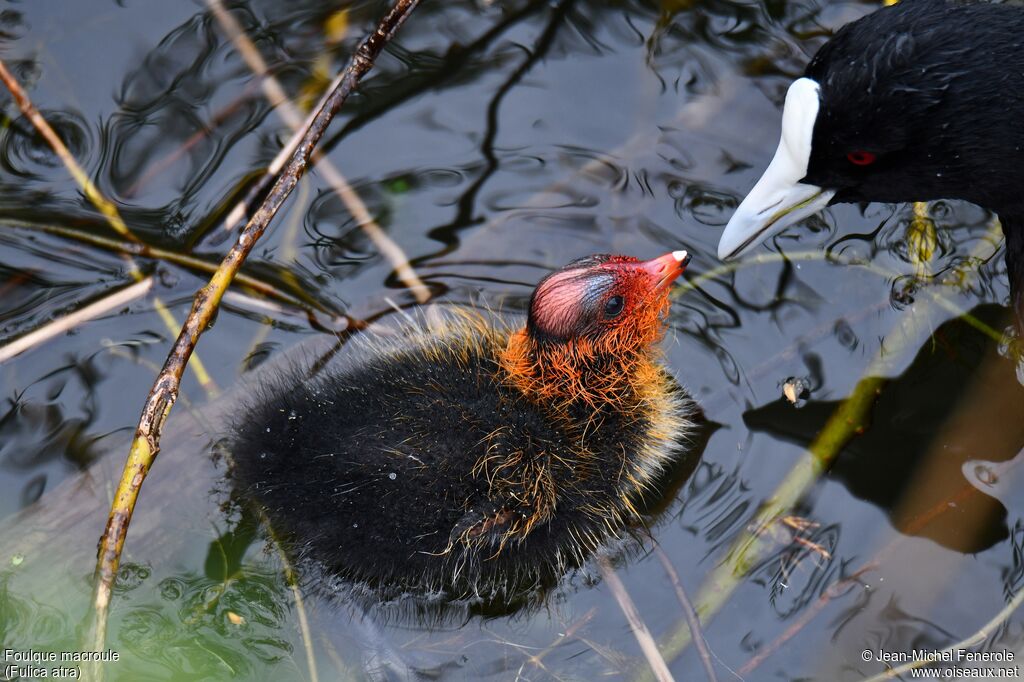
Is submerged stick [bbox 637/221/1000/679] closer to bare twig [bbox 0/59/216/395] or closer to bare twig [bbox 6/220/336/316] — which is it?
bare twig [bbox 6/220/336/316]

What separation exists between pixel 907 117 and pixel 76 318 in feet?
7.76

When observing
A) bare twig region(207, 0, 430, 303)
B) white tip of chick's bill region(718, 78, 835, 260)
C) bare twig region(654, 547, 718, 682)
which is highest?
bare twig region(207, 0, 430, 303)

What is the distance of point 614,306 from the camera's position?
103 inches

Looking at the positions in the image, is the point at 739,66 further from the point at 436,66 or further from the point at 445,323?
the point at 445,323

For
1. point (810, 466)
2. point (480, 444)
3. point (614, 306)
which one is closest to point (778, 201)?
point (614, 306)

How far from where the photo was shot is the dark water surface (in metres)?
2.66

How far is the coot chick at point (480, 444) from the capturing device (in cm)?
246

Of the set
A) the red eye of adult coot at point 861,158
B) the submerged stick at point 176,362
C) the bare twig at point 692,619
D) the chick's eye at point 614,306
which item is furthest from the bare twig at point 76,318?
the red eye of adult coot at point 861,158

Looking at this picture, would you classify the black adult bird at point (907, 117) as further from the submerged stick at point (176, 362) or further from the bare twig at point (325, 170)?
the submerged stick at point (176, 362)

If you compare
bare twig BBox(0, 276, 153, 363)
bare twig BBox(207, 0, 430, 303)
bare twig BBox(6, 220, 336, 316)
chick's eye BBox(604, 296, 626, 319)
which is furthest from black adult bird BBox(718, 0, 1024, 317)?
bare twig BBox(0, 276, 153, 363)

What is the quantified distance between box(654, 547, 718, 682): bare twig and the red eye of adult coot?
3.81 ft

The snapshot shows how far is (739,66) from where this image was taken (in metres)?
3.42

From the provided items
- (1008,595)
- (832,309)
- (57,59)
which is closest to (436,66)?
(57,59)

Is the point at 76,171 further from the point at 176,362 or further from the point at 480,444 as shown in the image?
the point at 480,444
